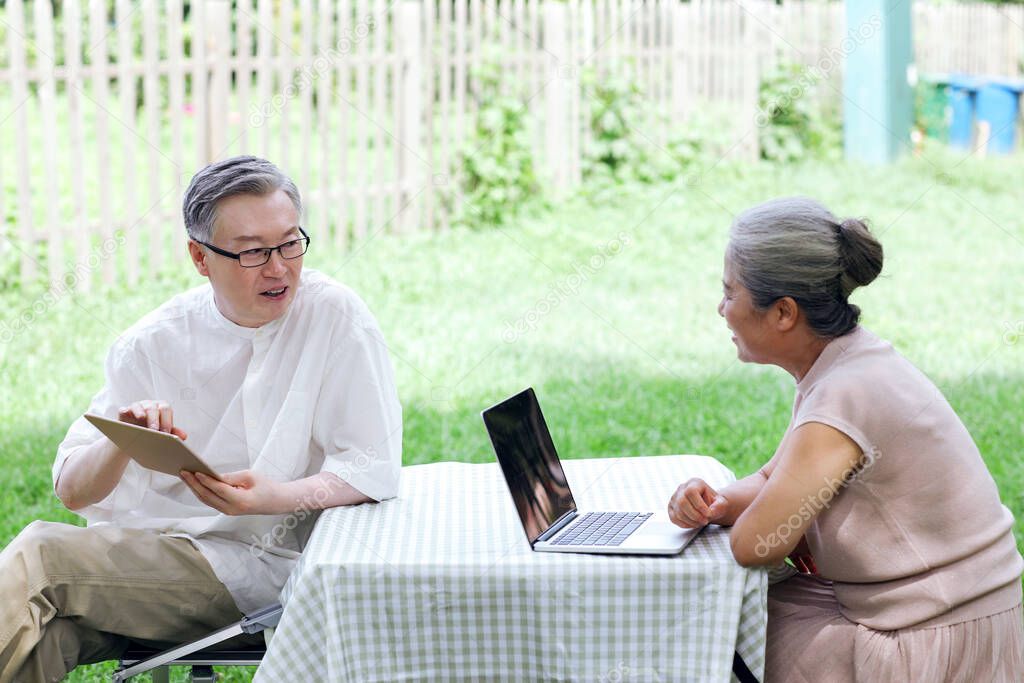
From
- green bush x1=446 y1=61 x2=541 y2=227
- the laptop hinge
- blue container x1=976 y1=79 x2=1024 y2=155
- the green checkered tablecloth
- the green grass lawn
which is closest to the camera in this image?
the green checkered tablecloth

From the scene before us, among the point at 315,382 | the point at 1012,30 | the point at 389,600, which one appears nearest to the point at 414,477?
the point at 315,382

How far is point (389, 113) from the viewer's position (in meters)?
10.2

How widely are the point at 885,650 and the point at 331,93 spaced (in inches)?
300

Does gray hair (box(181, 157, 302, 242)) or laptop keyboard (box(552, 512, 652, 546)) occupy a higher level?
gray hair (box(181, 157, 302, 242))

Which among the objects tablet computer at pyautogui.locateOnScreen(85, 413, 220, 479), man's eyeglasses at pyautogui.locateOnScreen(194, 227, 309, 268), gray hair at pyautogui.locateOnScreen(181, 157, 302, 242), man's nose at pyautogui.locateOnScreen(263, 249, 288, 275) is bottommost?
tablet computer at pyautogui.locateOnScreen(85, 413, 220, 479)

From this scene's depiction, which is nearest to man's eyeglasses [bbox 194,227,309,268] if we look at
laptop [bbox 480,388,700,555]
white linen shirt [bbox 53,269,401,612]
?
white linen shirt [bbox 53,269,401,612]

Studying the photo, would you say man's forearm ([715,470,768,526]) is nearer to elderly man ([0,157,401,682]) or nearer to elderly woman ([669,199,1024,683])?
elderly woman ([669,199,1024,683])

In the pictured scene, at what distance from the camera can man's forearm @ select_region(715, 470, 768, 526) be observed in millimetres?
2822

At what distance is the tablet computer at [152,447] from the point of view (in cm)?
265

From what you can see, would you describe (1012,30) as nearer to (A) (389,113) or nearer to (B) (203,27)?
(A) (389,113)

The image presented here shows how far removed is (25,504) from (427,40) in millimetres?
6069

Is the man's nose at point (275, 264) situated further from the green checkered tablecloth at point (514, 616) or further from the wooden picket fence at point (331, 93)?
the wooden picket fence at point (331, 93)

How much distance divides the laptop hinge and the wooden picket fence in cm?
548

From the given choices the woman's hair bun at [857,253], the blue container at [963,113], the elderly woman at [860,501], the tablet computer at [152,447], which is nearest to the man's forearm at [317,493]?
the tablet computer at [152,447]
